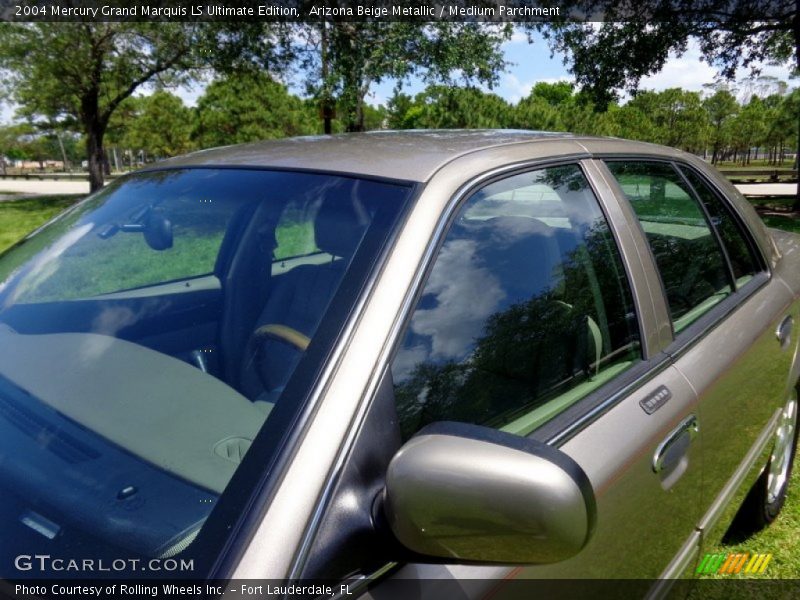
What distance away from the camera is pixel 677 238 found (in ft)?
7.35

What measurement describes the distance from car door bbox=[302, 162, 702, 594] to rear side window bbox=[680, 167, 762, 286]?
80 cm

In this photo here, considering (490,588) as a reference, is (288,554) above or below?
above

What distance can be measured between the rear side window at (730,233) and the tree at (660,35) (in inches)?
646

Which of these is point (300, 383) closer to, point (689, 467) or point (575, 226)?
point (575, 226)

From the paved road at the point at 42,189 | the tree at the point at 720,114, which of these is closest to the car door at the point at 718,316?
the paved road at the point at 42,189

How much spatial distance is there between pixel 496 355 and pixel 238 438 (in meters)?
0.61

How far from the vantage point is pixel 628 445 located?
150 cm

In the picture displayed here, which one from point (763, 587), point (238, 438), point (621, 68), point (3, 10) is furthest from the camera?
point (621, 68)

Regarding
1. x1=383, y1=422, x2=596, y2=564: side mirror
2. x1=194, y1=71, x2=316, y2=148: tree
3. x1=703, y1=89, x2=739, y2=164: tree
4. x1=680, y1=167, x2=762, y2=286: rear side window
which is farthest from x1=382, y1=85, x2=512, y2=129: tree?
x1=383, y1=422, x2=596, y2=564: side mirror

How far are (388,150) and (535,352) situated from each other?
641 millimetres

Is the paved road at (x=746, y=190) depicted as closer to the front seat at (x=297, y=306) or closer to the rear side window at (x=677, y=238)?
the rear side window at (x=677, y=238)

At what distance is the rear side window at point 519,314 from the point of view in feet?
4.42

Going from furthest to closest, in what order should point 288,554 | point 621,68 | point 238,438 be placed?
point 621,68 < point 238,438 < point 288,554

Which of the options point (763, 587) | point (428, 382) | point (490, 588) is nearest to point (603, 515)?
point (490, 588)
